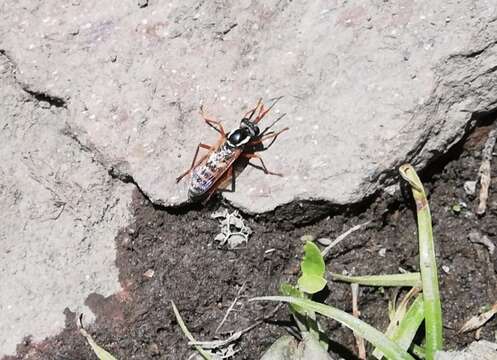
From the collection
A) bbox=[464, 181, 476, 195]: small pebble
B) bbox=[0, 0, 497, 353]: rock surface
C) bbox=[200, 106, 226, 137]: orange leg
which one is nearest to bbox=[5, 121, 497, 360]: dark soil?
bbox=[464, 181, 476, 195]: small pebble

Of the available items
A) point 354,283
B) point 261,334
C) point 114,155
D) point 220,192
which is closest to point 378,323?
point 354,283

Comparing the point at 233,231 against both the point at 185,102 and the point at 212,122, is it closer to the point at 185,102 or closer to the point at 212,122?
the point at 212,122

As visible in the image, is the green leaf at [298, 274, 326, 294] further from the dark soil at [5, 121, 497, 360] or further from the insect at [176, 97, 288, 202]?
the insect at [176, 97, 288, 202]

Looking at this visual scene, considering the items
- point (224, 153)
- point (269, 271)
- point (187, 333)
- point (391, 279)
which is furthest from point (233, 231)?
point (391, 279)

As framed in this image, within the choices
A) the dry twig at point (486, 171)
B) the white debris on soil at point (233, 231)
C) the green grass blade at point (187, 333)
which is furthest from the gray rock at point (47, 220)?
the dry twig at point (486, 171)

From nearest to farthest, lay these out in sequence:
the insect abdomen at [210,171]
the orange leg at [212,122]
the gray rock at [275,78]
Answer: the gray rock at [275,78]
the insect abdomen at [210,171]
the orange leg at [212,122]

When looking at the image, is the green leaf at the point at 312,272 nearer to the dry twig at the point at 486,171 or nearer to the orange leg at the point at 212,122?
the orange leg at the point at 212,122
